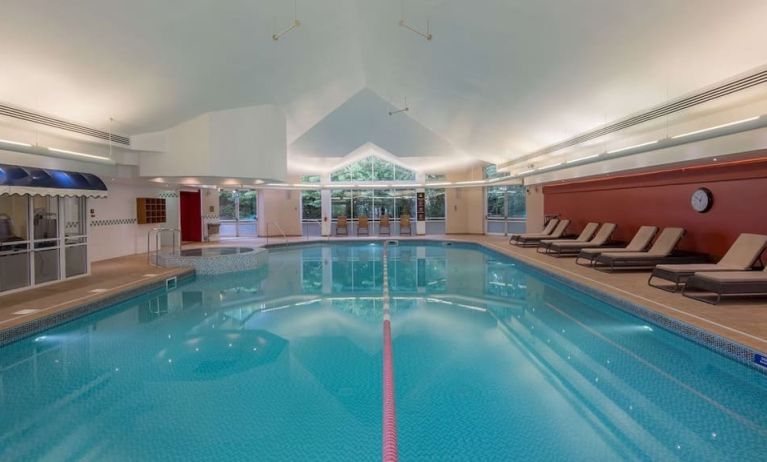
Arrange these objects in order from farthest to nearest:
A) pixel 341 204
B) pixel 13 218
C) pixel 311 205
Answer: pixel 341 204 → pixel 311 205 → pixel 13 218

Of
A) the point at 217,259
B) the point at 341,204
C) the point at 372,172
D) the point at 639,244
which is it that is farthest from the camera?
the point at 372,172

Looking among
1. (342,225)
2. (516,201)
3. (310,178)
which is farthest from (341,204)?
(516,201)

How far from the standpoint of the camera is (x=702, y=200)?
28.3ft

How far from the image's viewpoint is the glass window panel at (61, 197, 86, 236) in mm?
8789

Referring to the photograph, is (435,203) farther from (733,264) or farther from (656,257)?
(733,264)

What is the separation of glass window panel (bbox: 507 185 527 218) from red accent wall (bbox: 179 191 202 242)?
39.0ft

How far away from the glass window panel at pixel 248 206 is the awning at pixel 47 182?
38.1 ft

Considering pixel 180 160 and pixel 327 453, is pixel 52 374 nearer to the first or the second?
pixel 327 453

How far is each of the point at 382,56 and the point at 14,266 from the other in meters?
7.75

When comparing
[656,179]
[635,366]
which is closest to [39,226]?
[635,366]

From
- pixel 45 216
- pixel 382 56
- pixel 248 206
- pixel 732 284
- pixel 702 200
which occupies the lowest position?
pixel 732 284

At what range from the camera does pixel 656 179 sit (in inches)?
397

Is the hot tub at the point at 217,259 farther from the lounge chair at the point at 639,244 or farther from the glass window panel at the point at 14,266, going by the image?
the lounge chair at the point at 639,244

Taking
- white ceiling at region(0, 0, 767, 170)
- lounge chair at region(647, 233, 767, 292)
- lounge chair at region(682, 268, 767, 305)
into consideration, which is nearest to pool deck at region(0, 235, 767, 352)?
lounge chair at region(682, 268, 767, 305)
